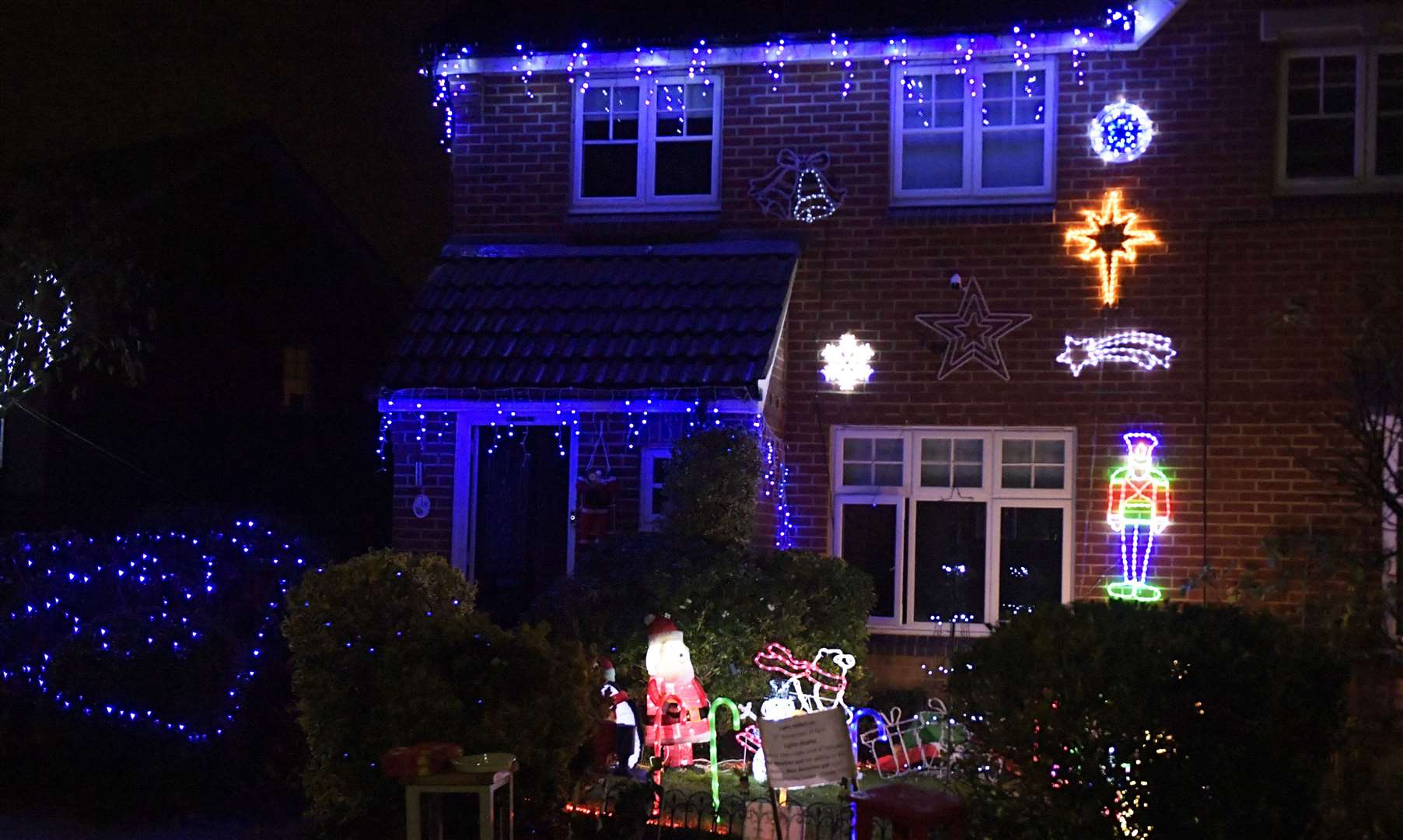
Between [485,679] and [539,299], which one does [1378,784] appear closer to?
[485,679]

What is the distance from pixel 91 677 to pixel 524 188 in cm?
629

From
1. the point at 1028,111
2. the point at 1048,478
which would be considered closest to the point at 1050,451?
the point at 1048,478

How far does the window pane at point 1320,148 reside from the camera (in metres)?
12.4

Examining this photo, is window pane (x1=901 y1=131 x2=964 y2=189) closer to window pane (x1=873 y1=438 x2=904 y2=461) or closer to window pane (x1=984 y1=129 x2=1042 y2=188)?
window pane (x1=984 y1=129 x2=1042 y2=188)

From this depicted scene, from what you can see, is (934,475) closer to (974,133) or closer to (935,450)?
(935,450)

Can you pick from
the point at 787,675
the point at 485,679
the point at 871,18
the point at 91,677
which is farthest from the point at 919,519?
the point at 91,677

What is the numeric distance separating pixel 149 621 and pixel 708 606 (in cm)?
430

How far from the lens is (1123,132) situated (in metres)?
12.7

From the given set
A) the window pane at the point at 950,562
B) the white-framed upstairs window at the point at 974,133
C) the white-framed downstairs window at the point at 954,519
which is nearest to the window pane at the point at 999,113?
the white-framed upstairs window at the point at 974,133

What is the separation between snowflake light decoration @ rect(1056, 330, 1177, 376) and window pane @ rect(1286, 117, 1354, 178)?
189cm

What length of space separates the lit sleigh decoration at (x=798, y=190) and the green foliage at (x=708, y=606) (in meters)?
3.65

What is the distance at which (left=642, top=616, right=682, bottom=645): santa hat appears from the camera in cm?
1009

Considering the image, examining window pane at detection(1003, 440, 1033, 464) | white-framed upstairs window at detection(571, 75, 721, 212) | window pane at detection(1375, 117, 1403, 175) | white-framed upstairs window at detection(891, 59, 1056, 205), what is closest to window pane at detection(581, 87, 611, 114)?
white-framed upstairs window at detection(571, 75, 721, 212)

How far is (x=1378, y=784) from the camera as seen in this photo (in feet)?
22.7
